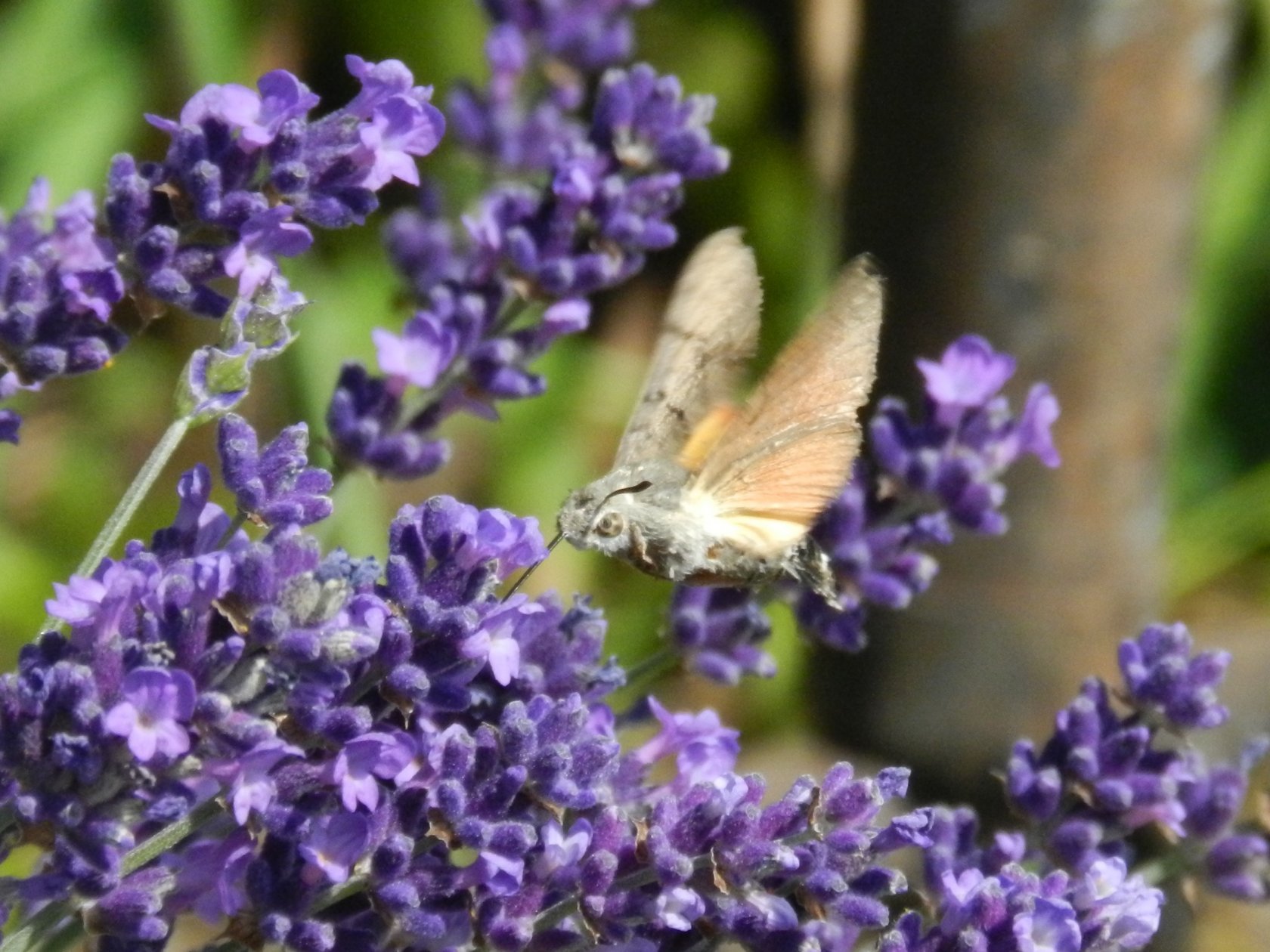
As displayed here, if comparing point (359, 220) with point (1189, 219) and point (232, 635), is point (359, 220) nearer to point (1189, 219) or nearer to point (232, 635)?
point (232, 635)

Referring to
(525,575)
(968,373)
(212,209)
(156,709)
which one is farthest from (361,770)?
(968,373)

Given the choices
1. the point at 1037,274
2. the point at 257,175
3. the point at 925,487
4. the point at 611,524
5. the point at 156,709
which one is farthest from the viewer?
the point at 1037,274

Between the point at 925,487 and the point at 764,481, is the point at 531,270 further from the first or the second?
the point at 925,487

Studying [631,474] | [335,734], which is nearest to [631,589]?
[631,474]

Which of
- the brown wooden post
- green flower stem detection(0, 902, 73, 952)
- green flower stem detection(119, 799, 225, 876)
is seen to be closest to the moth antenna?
green flower stem detection(119, 799, 225, 876)

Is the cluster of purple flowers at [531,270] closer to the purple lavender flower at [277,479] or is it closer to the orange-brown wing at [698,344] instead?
the orange-brown wing at [698,344]
